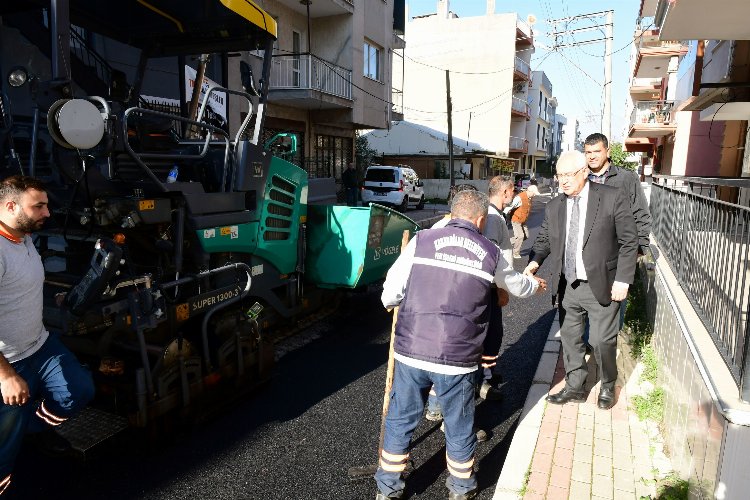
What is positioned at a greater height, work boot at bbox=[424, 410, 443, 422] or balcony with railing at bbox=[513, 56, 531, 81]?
balcony with railing at bbox=[513, 56, 531, 81]

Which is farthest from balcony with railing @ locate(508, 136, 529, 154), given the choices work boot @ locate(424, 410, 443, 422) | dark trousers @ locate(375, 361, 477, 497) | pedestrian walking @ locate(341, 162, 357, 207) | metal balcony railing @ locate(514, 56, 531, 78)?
dark trousers @ locate(375, 361, 477, 497)

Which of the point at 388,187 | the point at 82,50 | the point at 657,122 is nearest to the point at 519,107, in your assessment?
the point at 657,122

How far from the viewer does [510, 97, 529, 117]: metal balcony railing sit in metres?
42.2

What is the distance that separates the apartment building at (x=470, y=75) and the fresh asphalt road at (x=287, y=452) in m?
36.2

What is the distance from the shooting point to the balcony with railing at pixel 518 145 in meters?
42.9

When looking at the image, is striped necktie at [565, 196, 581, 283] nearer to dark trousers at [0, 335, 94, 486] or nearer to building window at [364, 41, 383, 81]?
dark trousers at [0, 335, 94, 486]

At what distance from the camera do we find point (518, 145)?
146ft

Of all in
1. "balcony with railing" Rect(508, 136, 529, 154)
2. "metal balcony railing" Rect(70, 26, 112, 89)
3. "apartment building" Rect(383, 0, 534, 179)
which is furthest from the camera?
"balcony with railing" Rect(508, 136, 529, 154)

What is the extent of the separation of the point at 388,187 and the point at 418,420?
17.0 m

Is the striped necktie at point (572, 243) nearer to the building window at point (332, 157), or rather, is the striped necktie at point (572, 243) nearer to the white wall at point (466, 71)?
the building window at point (332, 157)

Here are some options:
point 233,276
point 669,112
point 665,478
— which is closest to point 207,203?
point 233,276

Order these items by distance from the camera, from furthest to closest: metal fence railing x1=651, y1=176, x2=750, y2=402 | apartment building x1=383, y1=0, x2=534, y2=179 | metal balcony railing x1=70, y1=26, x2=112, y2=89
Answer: apartment building x1=383, y1=0, x2=534, y2=179, metal balcony railing x1=70, y1=26, x2=112, y2=89, metal fence railing x1=651, y1=176, x2=750, y2=402

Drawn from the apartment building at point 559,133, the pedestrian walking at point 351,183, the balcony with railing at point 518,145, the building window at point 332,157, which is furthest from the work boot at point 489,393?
the apartment building at point 559,133

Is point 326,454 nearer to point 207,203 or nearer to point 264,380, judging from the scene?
point 264,380
